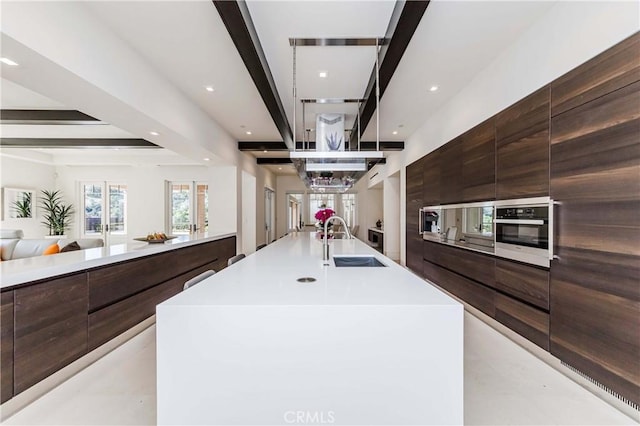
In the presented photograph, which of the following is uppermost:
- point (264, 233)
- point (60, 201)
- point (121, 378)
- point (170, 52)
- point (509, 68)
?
point (170, 52)

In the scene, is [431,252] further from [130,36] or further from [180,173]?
[180,173]

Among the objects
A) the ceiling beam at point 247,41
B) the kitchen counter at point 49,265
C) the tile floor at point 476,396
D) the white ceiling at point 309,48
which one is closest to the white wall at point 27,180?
the white ceiling at point 309,48

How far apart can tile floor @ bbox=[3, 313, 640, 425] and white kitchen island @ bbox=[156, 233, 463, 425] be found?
2.40ft

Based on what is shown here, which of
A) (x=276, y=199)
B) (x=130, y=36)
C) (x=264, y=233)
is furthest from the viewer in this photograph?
(x=276, y=199)

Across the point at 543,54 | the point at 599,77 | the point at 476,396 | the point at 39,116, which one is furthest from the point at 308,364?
the point at 39,116

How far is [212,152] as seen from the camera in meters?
4.76

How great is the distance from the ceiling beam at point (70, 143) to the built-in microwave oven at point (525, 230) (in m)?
6.11

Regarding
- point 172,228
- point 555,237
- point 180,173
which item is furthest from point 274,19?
point 172,228

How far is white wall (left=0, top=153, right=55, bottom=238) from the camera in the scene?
656 cm

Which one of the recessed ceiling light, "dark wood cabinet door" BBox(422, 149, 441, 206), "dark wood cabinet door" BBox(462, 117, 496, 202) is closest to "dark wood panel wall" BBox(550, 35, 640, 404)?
"dark wood cabinet door" BBox(462, 117, 496, 202)

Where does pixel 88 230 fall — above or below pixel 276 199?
below

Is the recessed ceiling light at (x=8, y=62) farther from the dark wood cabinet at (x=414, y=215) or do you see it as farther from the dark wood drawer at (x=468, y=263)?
the dark wood cabinet at (x=414, y=215)

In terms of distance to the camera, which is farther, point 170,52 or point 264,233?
point 264,233

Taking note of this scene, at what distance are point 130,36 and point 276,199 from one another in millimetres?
8809
